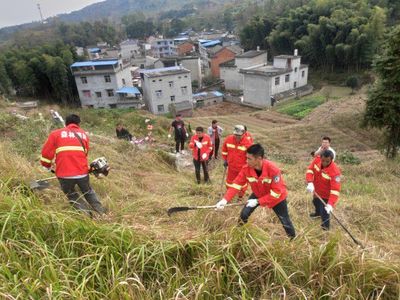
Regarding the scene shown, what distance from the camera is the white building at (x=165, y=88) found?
104ft

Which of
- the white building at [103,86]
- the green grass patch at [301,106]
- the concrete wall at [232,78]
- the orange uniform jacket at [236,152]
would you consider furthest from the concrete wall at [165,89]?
the orange uniform jacket at [236,152]

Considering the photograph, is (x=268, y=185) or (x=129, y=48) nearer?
(x=268, y=185)

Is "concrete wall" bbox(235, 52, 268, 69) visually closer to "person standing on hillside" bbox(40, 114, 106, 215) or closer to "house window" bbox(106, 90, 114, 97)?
"house window" bbox(106, 90, 114, 97)

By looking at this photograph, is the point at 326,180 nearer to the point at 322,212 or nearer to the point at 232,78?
the point at 322,212

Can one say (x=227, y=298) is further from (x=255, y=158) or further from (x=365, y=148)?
(x=365, y=148)

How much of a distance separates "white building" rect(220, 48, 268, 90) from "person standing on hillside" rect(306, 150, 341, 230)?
36712 mm

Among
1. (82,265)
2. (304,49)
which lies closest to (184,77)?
(304,49)

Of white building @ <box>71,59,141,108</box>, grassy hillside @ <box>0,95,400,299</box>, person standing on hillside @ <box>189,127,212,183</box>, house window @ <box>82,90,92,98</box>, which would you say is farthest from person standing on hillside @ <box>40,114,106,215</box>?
house window @ <box>82,90,92,98</box>

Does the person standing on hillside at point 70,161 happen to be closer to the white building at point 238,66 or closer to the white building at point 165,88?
the white building at point 165,88

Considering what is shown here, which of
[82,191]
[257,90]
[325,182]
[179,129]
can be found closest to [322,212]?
[325,182]

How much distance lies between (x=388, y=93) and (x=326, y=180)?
26.7 feet

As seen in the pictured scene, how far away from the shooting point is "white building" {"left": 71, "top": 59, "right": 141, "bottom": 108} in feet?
112

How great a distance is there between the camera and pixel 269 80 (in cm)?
3216

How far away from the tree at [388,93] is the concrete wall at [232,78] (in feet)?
97.6
